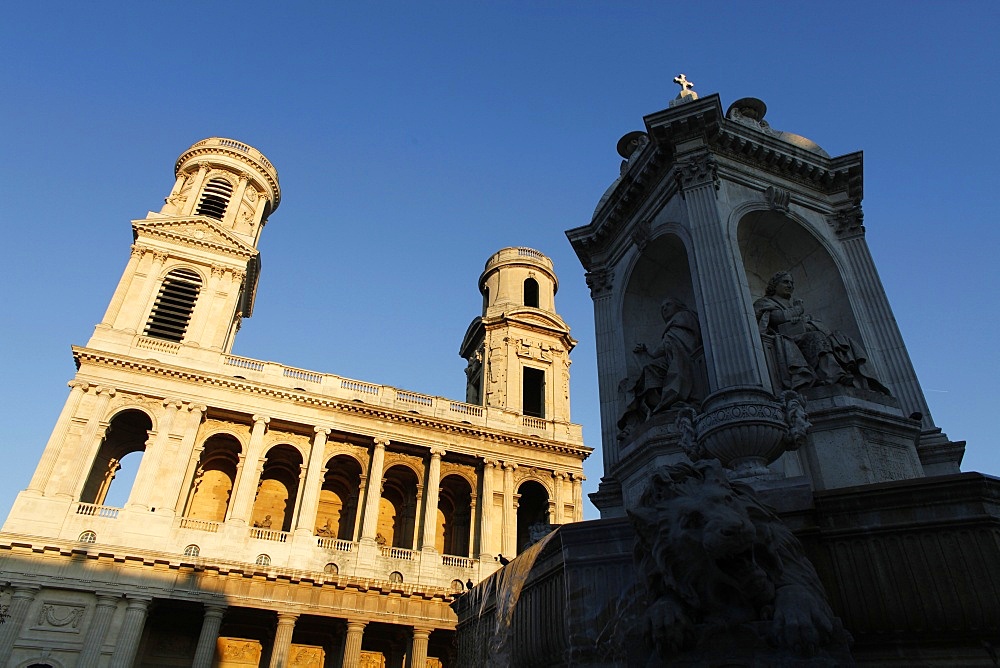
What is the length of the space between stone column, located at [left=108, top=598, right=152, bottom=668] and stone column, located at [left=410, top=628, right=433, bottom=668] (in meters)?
9.39

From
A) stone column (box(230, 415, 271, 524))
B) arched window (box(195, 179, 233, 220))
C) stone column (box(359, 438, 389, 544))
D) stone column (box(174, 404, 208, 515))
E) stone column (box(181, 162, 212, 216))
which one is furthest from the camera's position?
arched window (box(195, 179, 233, 220))

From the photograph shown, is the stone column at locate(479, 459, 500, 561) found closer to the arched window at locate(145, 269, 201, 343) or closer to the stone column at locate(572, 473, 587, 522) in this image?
the stone column at locate(572, 473, 587, 522)

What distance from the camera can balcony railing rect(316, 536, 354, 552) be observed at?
25.5 meters

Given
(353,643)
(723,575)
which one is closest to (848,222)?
(723,575)

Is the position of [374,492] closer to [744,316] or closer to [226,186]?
[226,186]

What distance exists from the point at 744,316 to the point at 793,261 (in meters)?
2.41

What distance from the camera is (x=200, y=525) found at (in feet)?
80.1

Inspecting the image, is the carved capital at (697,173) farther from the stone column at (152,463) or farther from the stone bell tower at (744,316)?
the stone column at (152,463)

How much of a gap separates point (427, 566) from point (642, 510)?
79.4ft

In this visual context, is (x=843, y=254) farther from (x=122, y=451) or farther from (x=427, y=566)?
(x=122, y=451)

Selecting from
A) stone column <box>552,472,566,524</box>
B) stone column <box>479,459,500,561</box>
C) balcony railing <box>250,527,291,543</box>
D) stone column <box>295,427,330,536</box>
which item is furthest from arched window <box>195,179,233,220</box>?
stone column <box>552,472,566,524</box>

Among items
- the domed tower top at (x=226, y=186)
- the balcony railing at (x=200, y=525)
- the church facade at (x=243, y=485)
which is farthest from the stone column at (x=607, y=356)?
the domed tower top at (x=226, y=186)

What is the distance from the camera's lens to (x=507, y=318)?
34.2 metres

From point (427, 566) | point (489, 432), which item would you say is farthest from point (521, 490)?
point (427, 566)
